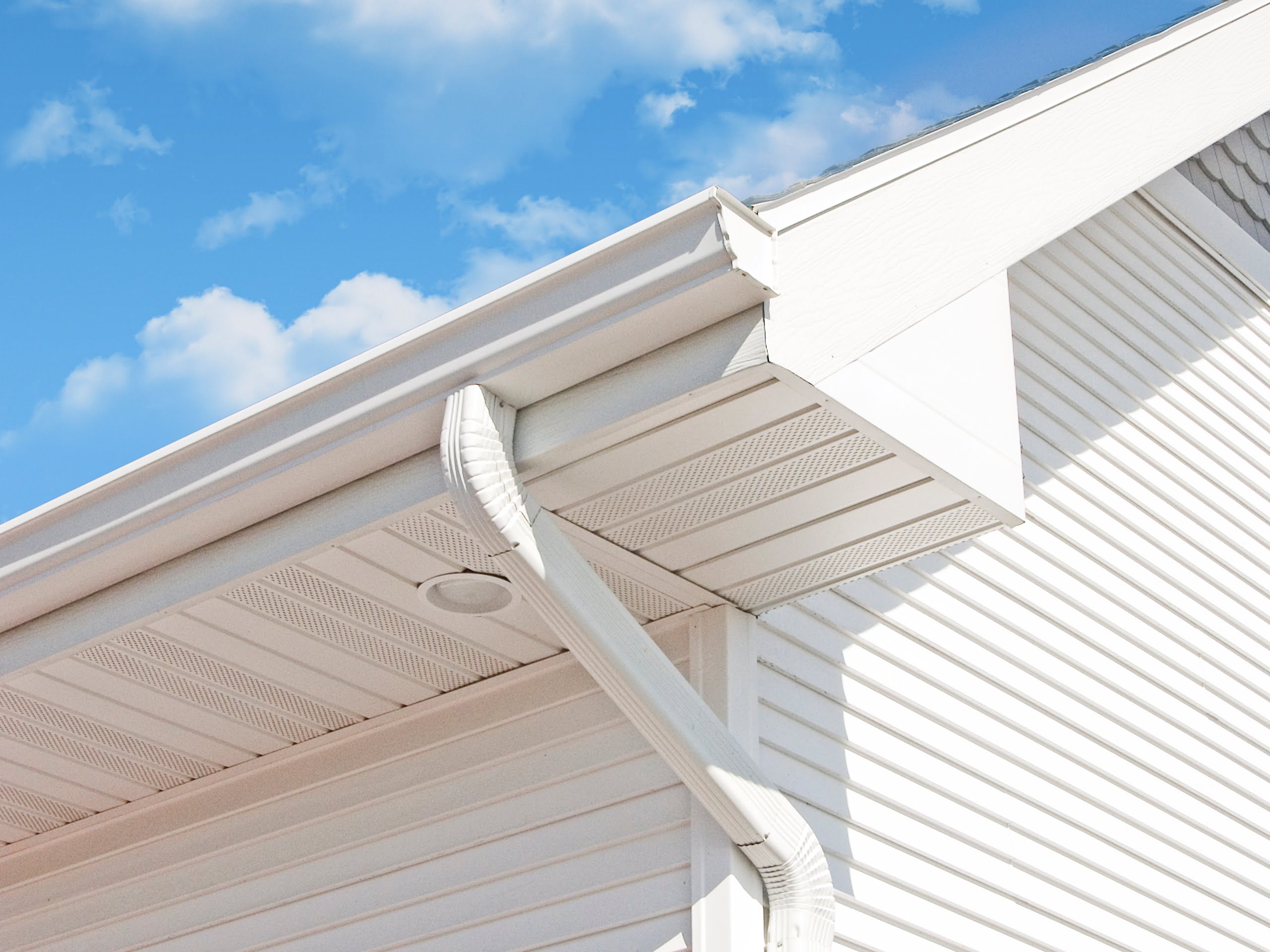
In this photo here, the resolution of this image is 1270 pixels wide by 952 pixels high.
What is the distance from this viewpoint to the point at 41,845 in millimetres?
4289

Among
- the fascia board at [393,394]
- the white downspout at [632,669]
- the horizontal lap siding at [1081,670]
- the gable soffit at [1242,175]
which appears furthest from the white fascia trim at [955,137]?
the gable soffit at [1242,175]

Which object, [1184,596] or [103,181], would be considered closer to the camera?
[1184,596]

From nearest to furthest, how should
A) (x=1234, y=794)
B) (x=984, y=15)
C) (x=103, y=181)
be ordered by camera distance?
(x=984, y=15) < (x=1234, y=794) < (x=103, y=181)

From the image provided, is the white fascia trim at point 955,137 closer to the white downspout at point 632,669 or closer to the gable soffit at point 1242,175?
the white downspout at point 632,669

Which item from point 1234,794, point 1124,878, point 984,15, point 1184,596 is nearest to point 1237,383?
point 1184,596

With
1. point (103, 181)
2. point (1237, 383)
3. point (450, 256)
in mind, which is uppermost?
point (103, 181)

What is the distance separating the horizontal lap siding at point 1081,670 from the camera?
3256 mm

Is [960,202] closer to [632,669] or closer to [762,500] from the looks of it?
[762,500]

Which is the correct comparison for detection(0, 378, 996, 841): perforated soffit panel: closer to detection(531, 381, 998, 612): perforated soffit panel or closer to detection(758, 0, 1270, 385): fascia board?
detection(531, 381, 998, 612): perforated soffit panel

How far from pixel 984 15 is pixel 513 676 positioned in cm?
185

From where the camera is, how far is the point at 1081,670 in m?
4.18

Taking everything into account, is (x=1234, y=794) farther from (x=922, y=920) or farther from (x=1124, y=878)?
(x=922, y=920)

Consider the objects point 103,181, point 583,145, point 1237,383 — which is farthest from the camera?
point 103,181

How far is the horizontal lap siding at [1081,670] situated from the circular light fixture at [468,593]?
60 cm
